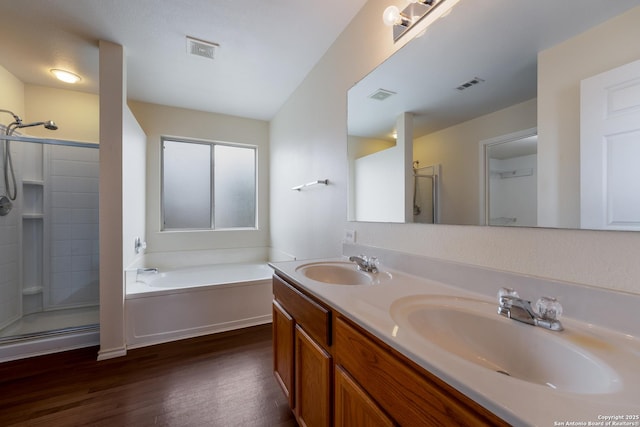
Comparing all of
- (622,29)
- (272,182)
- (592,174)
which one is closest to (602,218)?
(592,174)

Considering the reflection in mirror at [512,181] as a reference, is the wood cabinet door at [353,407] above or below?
below

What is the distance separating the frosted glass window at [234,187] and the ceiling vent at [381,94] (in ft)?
8.72

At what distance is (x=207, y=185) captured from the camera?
3.62 m

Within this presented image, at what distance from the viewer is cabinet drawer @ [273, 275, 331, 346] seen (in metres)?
0.98

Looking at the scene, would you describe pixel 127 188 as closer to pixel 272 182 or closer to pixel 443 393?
pixel 272 182

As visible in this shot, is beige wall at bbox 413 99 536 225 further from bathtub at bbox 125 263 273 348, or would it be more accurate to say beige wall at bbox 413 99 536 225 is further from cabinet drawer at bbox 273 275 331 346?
bathtub at bbox 125 263 273 348

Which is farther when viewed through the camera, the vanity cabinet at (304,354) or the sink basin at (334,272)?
the sink basin at (334,272)

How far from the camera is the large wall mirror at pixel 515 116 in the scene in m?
0.69

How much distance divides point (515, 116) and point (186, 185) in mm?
3636

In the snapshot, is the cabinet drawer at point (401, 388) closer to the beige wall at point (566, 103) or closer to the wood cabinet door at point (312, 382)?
the wood cabinet door at point (312, 382)

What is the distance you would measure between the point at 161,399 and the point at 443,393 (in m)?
1.80

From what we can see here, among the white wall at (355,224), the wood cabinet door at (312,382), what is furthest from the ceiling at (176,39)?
the wood cabinet door at (312,382)

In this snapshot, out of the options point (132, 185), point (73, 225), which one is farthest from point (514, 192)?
point (73, 225)

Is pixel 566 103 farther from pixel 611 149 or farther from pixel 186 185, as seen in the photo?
pixel 186 185
